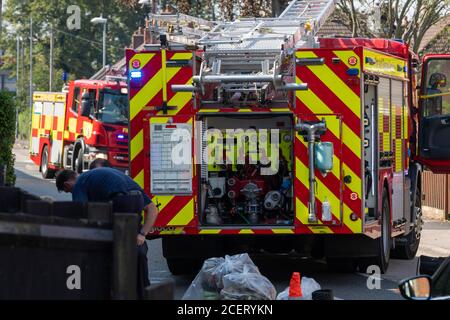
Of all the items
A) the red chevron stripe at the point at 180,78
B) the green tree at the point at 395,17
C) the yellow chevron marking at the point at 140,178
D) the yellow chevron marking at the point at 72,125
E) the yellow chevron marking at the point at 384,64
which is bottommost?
the yellow chevron marking at the point at 140,178

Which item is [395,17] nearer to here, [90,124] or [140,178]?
[90,124]

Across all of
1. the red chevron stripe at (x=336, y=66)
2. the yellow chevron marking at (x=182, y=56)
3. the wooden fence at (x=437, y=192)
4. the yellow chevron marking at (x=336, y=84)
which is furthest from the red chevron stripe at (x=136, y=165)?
the wooden fence at (x=437, y=192)

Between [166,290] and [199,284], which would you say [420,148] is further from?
[166,290]

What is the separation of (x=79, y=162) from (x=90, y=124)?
1.14 meters

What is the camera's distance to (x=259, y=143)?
1269 centimetres

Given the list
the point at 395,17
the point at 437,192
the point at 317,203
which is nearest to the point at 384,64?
the point at 317,203

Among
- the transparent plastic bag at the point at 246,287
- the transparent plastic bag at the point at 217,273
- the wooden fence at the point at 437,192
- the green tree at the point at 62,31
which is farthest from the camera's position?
the green tree at the point at 62,31

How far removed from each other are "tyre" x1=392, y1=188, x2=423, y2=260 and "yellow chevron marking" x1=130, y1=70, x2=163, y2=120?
4539mm

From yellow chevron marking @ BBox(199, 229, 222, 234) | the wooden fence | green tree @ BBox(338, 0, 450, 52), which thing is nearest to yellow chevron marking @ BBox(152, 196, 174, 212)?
yellow chevron marking @ BBox(199, 229, 222, 234)

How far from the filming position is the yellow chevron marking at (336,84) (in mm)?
12477

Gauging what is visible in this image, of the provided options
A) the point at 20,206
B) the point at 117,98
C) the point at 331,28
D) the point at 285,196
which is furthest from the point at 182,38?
Answer: the point at 331,28

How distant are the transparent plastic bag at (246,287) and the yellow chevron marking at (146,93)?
262 centimetres

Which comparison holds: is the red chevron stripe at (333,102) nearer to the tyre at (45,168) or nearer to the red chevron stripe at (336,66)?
the red chevron stripe at (336,66)

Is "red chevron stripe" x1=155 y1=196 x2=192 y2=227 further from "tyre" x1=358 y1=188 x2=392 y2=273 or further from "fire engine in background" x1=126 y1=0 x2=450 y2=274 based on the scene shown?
"tyre" x1=358 y1=188 x2=392 y2=273
